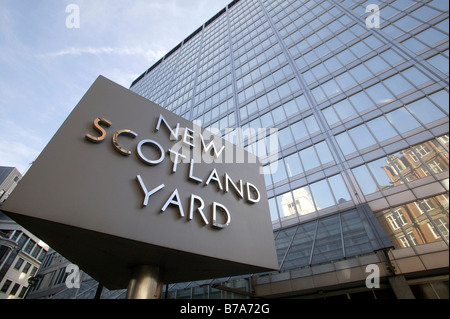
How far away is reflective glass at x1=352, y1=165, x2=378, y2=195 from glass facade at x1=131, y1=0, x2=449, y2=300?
2.5 inches

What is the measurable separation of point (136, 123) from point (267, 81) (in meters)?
24.6

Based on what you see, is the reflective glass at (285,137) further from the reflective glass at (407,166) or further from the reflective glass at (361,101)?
the reflective glass at (407,166)

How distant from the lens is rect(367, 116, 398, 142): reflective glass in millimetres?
15859

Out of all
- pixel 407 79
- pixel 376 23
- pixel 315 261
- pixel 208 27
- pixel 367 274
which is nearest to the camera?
pixel 367 274

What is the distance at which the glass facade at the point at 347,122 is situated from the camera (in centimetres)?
1302

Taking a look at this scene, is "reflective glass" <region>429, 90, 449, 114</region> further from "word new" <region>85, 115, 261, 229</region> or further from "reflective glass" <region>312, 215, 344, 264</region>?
"word new" <region>85, 115, 261, 229</region>

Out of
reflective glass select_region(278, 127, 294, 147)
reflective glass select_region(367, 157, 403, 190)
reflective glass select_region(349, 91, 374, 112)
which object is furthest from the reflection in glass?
reflective glass select_region(278, 127, 294, 147)

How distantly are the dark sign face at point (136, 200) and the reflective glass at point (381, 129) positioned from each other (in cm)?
1278

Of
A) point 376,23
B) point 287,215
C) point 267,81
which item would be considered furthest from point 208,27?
point 287,215

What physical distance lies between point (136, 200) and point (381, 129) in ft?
58.8

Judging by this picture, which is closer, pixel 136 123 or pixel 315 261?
pixel 136 123

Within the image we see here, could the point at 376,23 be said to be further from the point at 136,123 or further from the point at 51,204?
the point at 51,204

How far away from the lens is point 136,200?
5641mm
